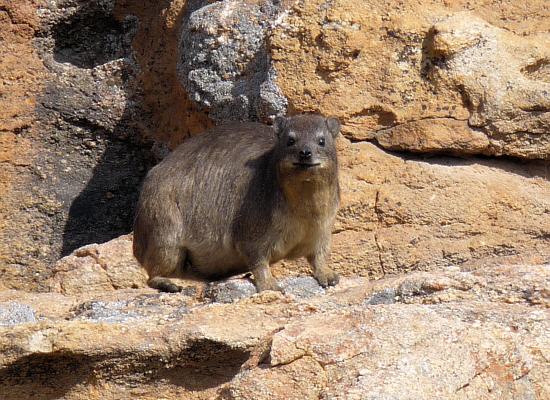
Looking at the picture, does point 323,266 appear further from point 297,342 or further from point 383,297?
point 297,342

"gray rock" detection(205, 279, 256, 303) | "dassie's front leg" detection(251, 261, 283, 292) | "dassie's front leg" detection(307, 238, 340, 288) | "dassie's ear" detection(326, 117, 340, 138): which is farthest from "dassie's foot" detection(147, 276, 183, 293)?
"dassie's ear" detection(326, 117, 340, 138)

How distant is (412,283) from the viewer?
764 centimetres

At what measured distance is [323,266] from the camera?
930 cm

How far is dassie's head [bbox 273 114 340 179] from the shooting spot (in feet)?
28.9

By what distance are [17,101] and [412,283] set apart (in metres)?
5.05

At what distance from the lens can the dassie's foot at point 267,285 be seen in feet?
29.0

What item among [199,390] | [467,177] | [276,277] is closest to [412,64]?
[467,177]

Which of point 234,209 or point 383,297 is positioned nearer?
point 383,297

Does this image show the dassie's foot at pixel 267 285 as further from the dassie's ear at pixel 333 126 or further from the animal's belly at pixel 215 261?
the dassie's ear at pixel 333 126

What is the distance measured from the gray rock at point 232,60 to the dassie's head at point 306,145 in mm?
806

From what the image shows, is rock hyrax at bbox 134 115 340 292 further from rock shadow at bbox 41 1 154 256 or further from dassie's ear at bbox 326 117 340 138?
rock shadow at bbox 41 1 154 256

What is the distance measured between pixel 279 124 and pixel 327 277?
3.81 feet

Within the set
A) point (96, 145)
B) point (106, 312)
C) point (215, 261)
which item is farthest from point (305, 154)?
point (96, 145)

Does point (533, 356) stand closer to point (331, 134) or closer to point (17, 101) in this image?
point (331, 134)
